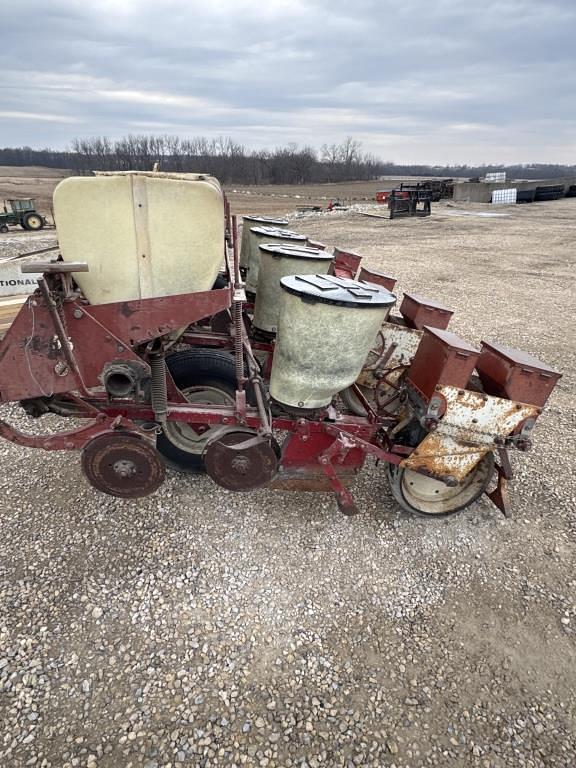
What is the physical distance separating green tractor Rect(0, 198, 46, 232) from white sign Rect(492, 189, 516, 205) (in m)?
28.3

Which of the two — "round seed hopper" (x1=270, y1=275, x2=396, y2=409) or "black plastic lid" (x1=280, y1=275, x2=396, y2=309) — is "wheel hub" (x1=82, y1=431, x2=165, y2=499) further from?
"black plastic lid" (x1=280, y1=275, x2=396, y2=309)

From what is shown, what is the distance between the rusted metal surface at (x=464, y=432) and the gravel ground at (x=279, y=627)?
2.05ft

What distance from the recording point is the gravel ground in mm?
1993

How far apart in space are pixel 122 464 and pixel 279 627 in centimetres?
130

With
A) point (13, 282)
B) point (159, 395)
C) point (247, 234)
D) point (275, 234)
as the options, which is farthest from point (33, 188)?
point (159, 395)

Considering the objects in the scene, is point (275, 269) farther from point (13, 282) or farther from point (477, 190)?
point (477, 190)

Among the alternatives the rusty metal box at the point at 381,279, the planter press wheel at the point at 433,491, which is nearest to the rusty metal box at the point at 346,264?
the rusty metal box at the point at 381,279

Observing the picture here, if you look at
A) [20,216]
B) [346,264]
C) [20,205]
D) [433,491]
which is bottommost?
[20,216]

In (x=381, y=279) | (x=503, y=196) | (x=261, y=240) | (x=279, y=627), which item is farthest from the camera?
(x=503, y=196)

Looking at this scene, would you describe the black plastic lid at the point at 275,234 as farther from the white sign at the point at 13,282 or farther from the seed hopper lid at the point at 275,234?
the white sign at the point at 13,282

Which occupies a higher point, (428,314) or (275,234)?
(275,234)

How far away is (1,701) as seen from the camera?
2.05 meters

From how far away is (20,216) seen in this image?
17781 mm

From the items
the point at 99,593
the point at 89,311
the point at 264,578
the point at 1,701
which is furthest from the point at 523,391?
the point at 1,701
